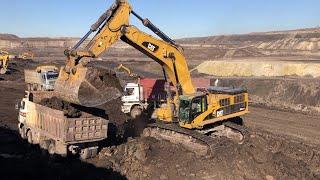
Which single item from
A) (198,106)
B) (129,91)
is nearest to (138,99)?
(129,91)

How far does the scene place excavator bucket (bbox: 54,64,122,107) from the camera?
16.4 meters

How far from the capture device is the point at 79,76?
1647 cm

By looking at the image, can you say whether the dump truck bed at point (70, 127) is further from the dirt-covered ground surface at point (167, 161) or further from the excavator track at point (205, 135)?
the excavator track at point (205, 135)

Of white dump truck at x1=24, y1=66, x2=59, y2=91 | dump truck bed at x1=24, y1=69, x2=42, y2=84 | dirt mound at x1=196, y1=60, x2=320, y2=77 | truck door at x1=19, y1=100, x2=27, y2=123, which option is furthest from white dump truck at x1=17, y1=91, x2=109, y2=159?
dirt mound at x1=196, y1=60, x2=320, y2=77

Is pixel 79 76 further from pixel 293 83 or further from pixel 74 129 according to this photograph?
pixel 293 83

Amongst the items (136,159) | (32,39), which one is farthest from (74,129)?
(32,39)

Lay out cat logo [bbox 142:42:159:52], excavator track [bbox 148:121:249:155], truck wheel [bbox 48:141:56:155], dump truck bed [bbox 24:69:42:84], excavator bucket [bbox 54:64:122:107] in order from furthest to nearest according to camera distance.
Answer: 1. dump truck bed [bbox 24:69:42:84]
2. cat logo [bbox 142:42:159:52]
3. excavator track [bbox 148:121:249:155]
4. truck wheel [bbox 48:141:56:155]
5. excavator bucket [bbox 54:64:122:107]

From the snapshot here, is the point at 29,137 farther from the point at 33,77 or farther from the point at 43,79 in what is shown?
the point at 33,77

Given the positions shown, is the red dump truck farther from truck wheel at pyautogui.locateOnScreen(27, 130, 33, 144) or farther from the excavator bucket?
the excavator bucket

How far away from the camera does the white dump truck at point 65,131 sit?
53.8ft

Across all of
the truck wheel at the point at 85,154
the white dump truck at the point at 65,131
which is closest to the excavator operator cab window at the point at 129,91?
the white dump truck at the point at 65,131

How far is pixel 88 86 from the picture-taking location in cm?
1662

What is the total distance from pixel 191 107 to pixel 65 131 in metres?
5.67

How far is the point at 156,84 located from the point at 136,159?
9.27m
